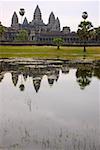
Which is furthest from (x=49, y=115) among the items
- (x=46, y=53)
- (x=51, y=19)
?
(x=51, y=19)

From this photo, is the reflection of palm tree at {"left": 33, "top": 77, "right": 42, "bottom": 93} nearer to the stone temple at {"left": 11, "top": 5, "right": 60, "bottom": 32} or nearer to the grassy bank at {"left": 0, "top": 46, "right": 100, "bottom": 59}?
the grassy bank at {"left": 0, "top": 46, "right": 100, "bottom": 59}

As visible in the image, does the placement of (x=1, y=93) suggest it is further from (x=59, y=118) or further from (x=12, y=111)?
(x=59, y=118)

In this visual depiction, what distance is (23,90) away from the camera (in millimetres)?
26094

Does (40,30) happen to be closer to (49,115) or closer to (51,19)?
(51,19)

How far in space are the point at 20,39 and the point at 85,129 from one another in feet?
295

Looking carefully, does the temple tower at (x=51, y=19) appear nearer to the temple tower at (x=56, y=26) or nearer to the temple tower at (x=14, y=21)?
the temple tower at (x=56, y=26)

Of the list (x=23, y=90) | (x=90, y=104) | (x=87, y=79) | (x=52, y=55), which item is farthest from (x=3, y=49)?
(x=90, y=104)

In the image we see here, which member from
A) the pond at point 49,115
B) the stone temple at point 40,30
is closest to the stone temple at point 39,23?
the stone temple at point 40,30

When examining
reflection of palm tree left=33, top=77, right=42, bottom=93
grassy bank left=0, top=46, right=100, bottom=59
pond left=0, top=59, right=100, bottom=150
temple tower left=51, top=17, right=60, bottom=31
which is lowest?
grassy bank left=0, top=46, right=100, bottom=59

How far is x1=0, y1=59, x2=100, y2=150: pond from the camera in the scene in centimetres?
1312

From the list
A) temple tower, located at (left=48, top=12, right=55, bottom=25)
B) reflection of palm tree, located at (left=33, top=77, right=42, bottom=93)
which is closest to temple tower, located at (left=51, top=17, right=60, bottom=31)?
temple tower, located at (left=48, top=12, right=55, bottom=25)

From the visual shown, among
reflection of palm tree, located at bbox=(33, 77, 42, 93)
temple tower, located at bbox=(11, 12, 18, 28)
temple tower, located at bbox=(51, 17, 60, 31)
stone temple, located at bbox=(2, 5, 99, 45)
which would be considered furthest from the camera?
temple tower, located at bbox=(51, 17, 60, 31)

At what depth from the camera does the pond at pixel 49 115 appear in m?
13.1

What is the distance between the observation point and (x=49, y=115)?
1791 centimetres
